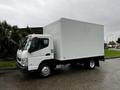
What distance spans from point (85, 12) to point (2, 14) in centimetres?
964

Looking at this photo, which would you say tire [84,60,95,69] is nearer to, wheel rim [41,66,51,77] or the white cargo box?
the white cargo box

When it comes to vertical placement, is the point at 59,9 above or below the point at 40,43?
above

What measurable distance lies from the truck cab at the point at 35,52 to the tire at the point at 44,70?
24 centimetres

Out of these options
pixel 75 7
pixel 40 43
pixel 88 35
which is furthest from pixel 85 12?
pixel 40 43

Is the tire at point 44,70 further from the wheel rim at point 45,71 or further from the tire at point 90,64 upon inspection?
the tire at point 90,64

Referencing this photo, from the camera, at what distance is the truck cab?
22.4ft

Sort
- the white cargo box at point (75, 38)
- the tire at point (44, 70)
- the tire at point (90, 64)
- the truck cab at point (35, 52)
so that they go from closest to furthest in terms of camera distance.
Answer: the truck cab at point (35, 52), the tire at point (44, 70), the white cargo box at point (75, 38), the tire at point (90, 64)

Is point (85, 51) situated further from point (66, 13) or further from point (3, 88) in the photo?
point (66, 13)

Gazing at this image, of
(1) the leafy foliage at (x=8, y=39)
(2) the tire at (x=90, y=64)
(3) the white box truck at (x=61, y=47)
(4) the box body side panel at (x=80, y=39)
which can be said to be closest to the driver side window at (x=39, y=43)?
(3) the white box truck at (x=61, y=47)

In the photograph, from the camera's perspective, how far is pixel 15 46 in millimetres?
12969

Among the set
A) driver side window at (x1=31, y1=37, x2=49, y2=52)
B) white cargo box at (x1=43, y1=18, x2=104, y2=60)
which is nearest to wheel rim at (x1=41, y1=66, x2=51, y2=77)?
white cargo box at (x1=43, y1=18, x2=104, y2=60)

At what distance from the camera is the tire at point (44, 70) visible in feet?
24.1

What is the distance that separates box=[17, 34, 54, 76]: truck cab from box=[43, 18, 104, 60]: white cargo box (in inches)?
23.6

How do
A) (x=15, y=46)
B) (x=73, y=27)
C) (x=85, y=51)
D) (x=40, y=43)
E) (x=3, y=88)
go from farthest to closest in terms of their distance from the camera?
(x=15, y=46)
(x=85, y=51)
(x=73, y=27)
(x=40, y=43)
(x=3, y=88)
